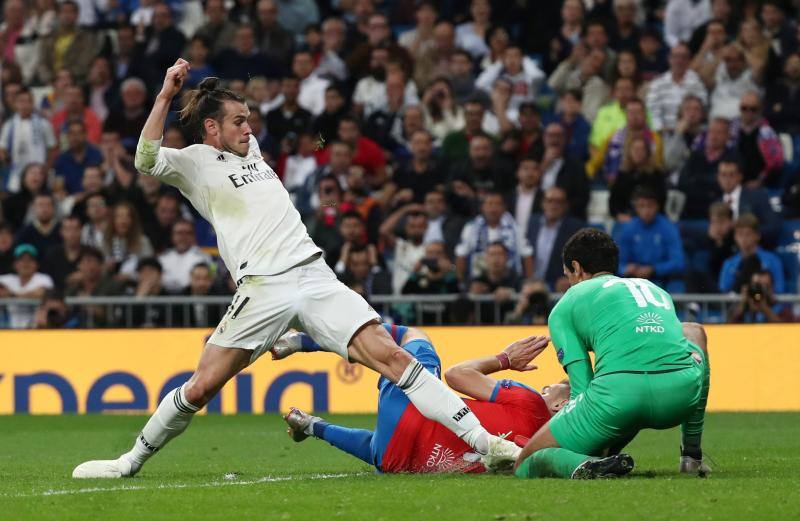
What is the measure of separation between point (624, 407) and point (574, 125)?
12.1 metres

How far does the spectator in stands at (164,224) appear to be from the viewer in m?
19.0

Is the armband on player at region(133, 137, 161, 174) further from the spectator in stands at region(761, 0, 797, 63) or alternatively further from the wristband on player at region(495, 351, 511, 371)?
the spectator in stands at region(761, 0, 797, 63)

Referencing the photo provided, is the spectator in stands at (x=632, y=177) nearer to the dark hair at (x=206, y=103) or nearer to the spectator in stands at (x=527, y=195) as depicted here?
the spectator in stands at (x=527, y=195)

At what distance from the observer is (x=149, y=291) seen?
1764 centimetres

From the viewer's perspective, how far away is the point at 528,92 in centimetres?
2059

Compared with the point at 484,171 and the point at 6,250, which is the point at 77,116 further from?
the point at 484,171

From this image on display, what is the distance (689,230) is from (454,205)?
297cm

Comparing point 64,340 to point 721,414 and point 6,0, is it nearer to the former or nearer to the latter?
point 721,414

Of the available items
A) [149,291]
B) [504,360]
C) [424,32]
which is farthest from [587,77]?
[504,360]

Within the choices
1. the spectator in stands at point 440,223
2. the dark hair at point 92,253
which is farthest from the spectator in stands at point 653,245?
the dark hair at point 92,253

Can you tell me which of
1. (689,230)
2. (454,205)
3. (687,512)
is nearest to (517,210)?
(454,205)

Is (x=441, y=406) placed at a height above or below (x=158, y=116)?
below

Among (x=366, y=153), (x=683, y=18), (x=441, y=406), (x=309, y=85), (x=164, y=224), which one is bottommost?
(x=164, y=224)

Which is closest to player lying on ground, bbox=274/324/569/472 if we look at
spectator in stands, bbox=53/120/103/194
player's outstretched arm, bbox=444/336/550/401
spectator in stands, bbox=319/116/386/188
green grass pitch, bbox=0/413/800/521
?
player's outstretched arm, bbox=444/336/550/401
